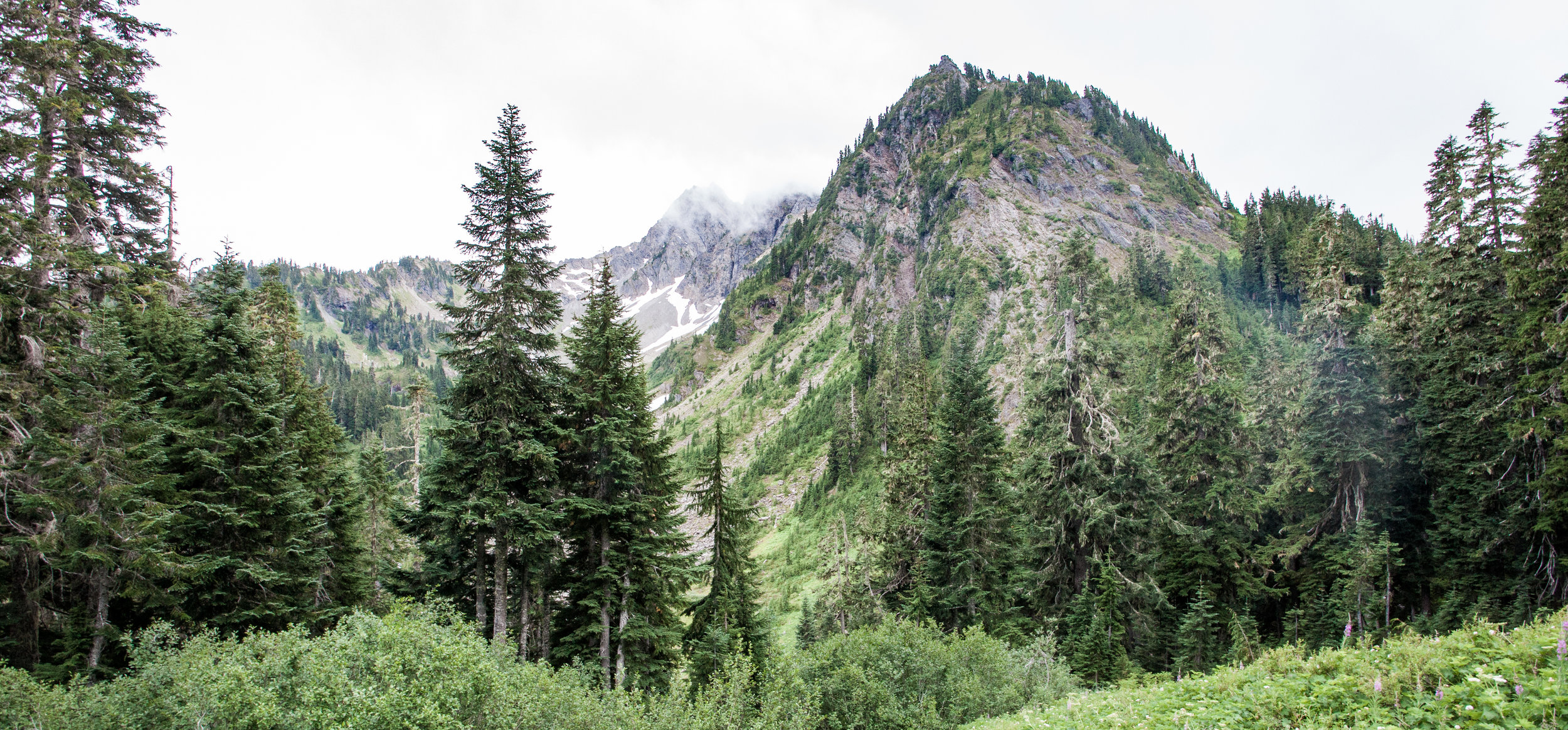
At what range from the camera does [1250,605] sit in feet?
76.1

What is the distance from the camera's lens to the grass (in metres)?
5.19

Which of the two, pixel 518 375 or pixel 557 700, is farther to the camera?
pixel 518 375

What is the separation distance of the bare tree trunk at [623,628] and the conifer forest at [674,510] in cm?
19

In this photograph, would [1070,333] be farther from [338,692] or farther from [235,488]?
[235,488]

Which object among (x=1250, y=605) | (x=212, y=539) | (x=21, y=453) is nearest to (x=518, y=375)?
(x=212, y=539)

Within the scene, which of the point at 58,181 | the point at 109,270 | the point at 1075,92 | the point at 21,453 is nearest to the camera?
the point at 21,453

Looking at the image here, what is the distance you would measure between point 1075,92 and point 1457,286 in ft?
448

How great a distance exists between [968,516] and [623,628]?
42.0 ft

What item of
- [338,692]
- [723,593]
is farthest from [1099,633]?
[338,692]

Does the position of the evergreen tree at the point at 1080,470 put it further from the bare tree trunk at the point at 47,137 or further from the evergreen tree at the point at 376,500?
the bare tree trunk at the point at 47,137

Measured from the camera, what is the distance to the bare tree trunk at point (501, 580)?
16891 mm

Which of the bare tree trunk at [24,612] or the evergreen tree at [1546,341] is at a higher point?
the evergreen tree at [1546,341]

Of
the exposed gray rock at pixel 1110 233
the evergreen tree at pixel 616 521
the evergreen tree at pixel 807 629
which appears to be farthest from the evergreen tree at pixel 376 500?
the exposed gray rock at pixel 1110 233

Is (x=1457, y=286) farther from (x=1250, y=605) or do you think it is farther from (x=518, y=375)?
(x=518, y=375)
